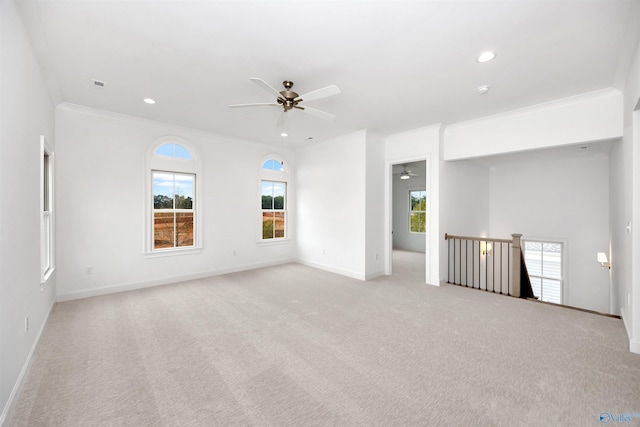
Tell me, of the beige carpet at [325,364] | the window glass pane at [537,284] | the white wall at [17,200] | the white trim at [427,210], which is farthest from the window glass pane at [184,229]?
the window glass pane at [537,284]

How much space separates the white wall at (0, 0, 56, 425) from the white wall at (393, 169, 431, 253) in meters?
9.19

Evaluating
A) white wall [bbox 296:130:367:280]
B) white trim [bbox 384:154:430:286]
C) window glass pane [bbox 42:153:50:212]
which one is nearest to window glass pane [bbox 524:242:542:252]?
white trim [bbox 384:154:430:286]

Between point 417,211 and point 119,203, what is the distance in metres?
8.59

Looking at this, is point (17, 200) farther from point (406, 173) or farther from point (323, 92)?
point (406, 173)

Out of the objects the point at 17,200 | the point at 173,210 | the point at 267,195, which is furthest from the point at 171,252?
the point at 17,200

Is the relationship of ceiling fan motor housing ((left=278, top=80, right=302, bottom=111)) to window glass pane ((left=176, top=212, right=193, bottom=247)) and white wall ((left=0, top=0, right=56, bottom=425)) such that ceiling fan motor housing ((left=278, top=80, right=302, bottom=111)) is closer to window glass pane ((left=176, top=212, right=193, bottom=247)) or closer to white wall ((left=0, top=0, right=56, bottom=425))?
white wall ((left=0, top=0, right=56, bottom=425))

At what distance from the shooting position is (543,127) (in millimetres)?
Result: 3793

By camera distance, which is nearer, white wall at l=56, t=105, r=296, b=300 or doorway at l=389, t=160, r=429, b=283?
white wall at l=56, t=105, r=296, b=300

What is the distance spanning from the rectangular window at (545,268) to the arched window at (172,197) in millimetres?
8347

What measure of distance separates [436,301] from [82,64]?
5311 millimetres

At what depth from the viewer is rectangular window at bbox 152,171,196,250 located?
4836 mm

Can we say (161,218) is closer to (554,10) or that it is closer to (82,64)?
(82,64)

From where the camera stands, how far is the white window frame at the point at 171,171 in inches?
183

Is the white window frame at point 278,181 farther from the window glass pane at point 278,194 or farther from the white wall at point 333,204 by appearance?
the white wall at point 333,204
